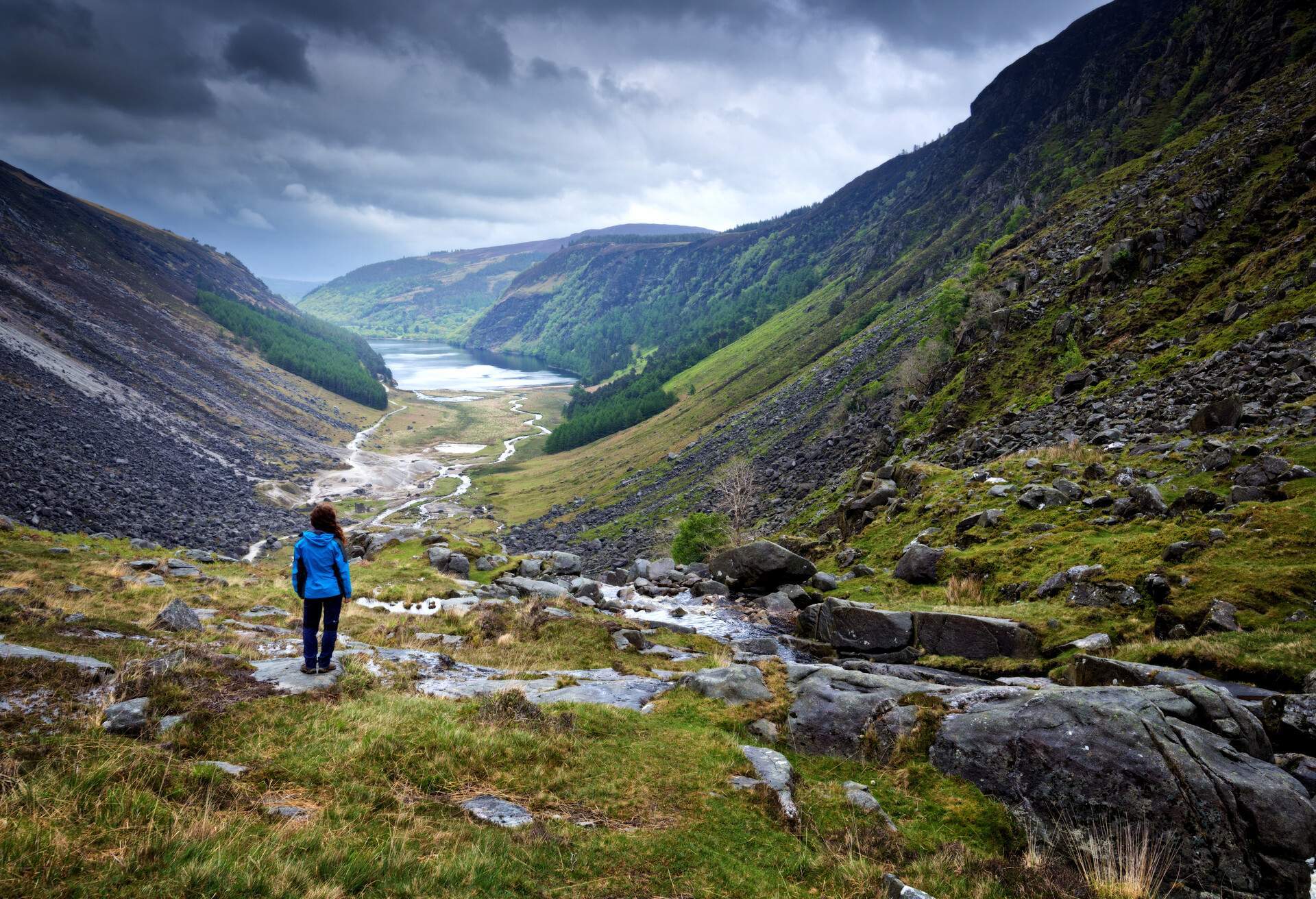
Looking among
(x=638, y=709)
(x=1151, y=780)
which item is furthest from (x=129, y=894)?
(x=1151, y=780)

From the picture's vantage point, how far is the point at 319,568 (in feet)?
42.6

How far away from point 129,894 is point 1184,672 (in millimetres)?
18347

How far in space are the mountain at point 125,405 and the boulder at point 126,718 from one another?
69.9 m

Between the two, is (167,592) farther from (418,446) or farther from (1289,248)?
(418,446)

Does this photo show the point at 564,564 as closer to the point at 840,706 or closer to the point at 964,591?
the point at 964,591

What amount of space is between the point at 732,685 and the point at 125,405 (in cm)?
13063

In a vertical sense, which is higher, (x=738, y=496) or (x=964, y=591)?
(x=964, y=591)

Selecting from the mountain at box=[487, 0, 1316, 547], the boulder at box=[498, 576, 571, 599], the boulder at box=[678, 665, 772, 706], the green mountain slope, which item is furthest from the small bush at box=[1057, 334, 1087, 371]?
the boulder at box=[498, 576, 571, 599]

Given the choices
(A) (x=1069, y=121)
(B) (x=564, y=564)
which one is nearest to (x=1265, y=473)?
(B) (x=564, y=564)

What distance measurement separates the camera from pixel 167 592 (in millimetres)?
21719

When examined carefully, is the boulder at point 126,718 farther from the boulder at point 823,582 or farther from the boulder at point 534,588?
the boulder at point 823,582

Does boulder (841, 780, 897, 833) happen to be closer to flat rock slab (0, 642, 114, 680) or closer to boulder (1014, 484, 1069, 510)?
flat rock slab (0, 642, 114, 680)

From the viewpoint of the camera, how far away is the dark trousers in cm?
1271

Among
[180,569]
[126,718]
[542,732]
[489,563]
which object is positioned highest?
[126,718]
